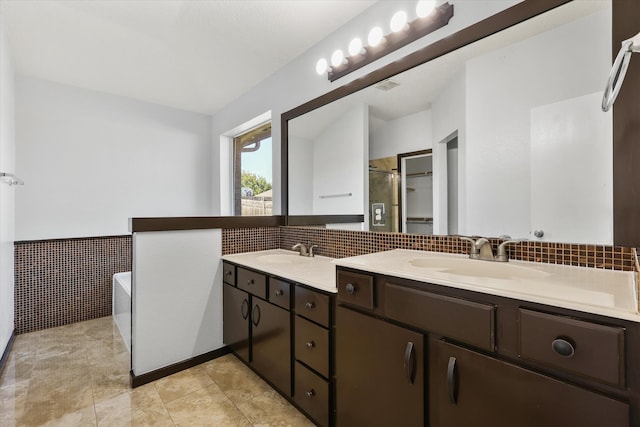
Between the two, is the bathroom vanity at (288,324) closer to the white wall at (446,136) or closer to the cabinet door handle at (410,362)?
the cabinet door handle at (410,362)

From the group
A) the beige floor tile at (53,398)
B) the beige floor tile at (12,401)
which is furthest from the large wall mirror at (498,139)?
the beige floor tile at (12,401)

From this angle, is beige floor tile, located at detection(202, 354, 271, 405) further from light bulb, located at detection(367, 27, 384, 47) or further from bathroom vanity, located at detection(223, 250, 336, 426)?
light bulb, located at detection(367, 27, 384, 47)

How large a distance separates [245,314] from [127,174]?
2.37 meters

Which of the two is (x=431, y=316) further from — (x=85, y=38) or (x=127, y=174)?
(x=127, y=174)

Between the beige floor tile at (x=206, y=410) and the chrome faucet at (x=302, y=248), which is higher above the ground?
the chrome faucet at (x=302, y=248)

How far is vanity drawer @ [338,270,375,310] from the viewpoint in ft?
3.85

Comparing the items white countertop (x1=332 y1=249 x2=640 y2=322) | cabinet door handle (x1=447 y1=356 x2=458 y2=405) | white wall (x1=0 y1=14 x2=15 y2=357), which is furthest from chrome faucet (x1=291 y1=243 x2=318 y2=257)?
white wall (x1=0 y1=14 x2=15 y2=357)

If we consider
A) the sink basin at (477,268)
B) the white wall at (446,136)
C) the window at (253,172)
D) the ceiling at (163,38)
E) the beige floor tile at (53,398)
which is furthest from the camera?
the window at (253,172)

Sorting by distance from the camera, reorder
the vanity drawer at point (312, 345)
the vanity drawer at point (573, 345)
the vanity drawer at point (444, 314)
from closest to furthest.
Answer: the vanity drawer at point (573, 345), the vanity drawer at point (444, 314), the vanity drawer at point (312, 345)

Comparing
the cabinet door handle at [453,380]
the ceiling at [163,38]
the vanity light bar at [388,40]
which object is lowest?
the cabinet door handle at [453,380]

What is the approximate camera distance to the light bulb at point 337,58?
6.62 ft

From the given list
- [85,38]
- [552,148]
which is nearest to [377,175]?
[552,148]

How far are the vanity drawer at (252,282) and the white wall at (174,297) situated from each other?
295mm

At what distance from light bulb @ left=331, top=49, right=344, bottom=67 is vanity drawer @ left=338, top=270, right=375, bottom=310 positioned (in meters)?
1.51
